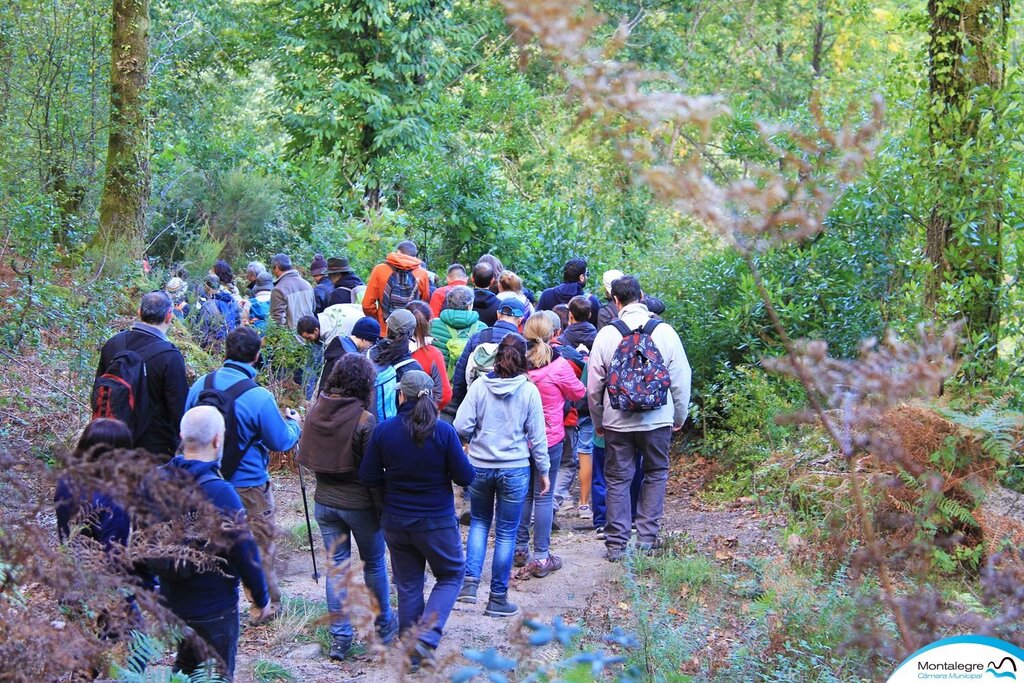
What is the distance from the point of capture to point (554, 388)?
866 centimetres

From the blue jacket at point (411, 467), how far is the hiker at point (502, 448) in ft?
3.26

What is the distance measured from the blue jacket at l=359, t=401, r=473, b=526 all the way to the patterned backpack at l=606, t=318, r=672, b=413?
237 centimetres

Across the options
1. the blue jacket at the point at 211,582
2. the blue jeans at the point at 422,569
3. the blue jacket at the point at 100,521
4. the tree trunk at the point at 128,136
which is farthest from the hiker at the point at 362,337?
the tree trunk at the point at 128,136

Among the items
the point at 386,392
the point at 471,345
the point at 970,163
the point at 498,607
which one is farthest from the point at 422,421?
the point at 970,163

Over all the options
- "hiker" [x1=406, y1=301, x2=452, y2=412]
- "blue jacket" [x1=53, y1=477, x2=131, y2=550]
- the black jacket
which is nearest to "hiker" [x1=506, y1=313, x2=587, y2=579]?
"hiker" [x1=406, y1=301, x2=452, y2=412]

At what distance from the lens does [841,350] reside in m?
11.0

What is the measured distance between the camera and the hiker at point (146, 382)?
7.09 m

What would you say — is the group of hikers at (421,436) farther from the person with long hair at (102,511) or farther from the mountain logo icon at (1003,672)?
the mountain logo icon at (1003,672)

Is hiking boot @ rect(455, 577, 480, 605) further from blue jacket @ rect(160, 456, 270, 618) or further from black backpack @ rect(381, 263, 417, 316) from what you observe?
black backpack @ rect(381, 263, 417, 316)

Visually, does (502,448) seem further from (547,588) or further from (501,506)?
(547,588)

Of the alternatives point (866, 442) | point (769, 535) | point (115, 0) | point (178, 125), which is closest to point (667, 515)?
point (769, 535)

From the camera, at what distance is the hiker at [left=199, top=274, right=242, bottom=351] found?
12.3 metres

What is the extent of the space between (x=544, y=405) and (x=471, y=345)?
2.79 feet

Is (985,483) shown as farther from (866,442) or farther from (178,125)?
(178,125)
